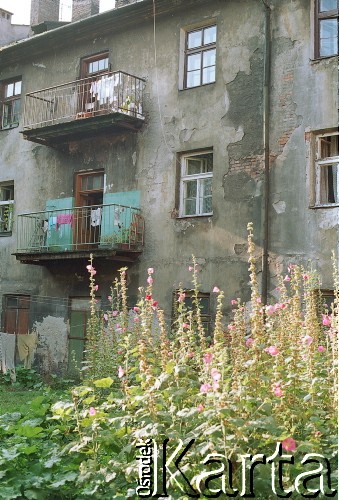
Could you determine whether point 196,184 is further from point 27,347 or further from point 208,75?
point 27,347

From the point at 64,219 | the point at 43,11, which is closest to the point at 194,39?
the point at 64,219

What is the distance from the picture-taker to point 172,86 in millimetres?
13258

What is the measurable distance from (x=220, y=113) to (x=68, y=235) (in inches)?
178

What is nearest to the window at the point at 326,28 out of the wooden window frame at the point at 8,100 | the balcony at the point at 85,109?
the balcony at the point at 85,109

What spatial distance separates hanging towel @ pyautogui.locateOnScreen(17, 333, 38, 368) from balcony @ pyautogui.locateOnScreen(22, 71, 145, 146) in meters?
4.76

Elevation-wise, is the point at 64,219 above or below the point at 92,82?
below

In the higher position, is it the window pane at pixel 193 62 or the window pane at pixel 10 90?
the window pane at pixel 10 90

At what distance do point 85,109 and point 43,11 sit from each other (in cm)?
577

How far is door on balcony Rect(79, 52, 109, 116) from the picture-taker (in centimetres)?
1427

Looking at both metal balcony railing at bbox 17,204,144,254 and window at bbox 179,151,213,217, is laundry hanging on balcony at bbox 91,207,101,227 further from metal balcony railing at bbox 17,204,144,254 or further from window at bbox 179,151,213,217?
window at bbox 179,151,213,217

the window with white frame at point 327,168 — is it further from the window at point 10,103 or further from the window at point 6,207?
the window at point 10,103

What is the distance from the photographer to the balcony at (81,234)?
A: 43.2ft

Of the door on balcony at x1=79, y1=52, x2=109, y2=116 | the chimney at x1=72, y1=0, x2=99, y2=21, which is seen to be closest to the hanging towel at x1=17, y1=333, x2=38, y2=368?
the door on balcony at x1=79, y1=52, x2=109, y2=116

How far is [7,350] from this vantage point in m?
15.1
